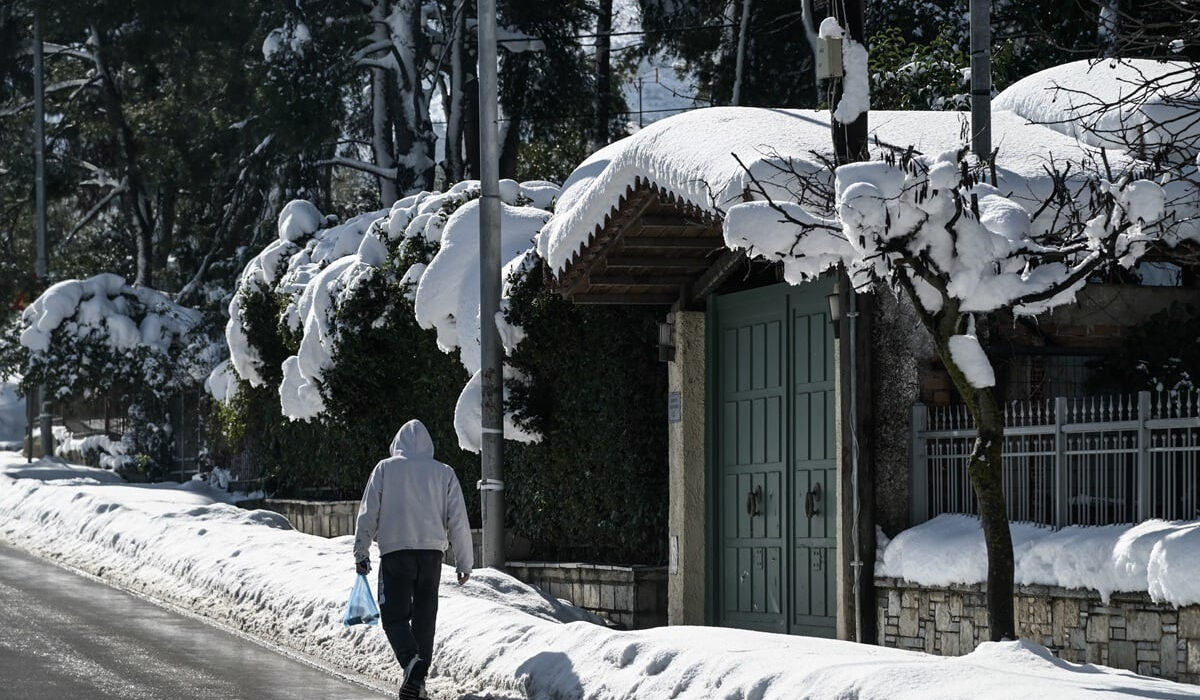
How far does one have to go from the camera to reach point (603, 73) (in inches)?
1423

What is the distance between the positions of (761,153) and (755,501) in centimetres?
397

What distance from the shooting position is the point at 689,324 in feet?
51.3

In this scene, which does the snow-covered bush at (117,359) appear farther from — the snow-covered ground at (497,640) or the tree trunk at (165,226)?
the snow-covered ground at (497,640)

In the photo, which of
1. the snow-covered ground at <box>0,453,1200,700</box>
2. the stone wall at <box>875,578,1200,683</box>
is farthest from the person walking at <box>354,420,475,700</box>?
the stone wall at <box>875,578,1200,683</box>

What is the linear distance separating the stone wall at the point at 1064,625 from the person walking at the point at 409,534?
3.30m

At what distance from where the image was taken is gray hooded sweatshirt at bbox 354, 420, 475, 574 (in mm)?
10766

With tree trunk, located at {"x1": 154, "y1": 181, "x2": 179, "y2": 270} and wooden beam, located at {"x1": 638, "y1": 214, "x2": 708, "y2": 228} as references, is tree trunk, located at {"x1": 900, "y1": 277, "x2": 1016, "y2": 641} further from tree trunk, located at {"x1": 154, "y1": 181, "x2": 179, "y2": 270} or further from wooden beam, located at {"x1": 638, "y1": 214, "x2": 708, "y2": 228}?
tree trunk, located at {"x1": 154, "y1": 181, "x2": 179, "y2": 270}

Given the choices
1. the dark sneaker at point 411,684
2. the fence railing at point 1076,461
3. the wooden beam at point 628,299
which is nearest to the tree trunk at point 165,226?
the wooden beam at point 628,299

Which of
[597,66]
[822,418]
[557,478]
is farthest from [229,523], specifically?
[597,66]

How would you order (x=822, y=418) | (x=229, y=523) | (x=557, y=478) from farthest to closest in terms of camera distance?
1. (x=229, y=523)
2. (x=557, y=478)
3. (x=822, y=418)

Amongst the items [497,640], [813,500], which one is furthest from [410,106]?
[497,640]

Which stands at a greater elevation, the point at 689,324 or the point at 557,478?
the point at 689,324

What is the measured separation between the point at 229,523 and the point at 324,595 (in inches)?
241

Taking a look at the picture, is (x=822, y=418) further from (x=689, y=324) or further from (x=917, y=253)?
(x=917, y=253)
